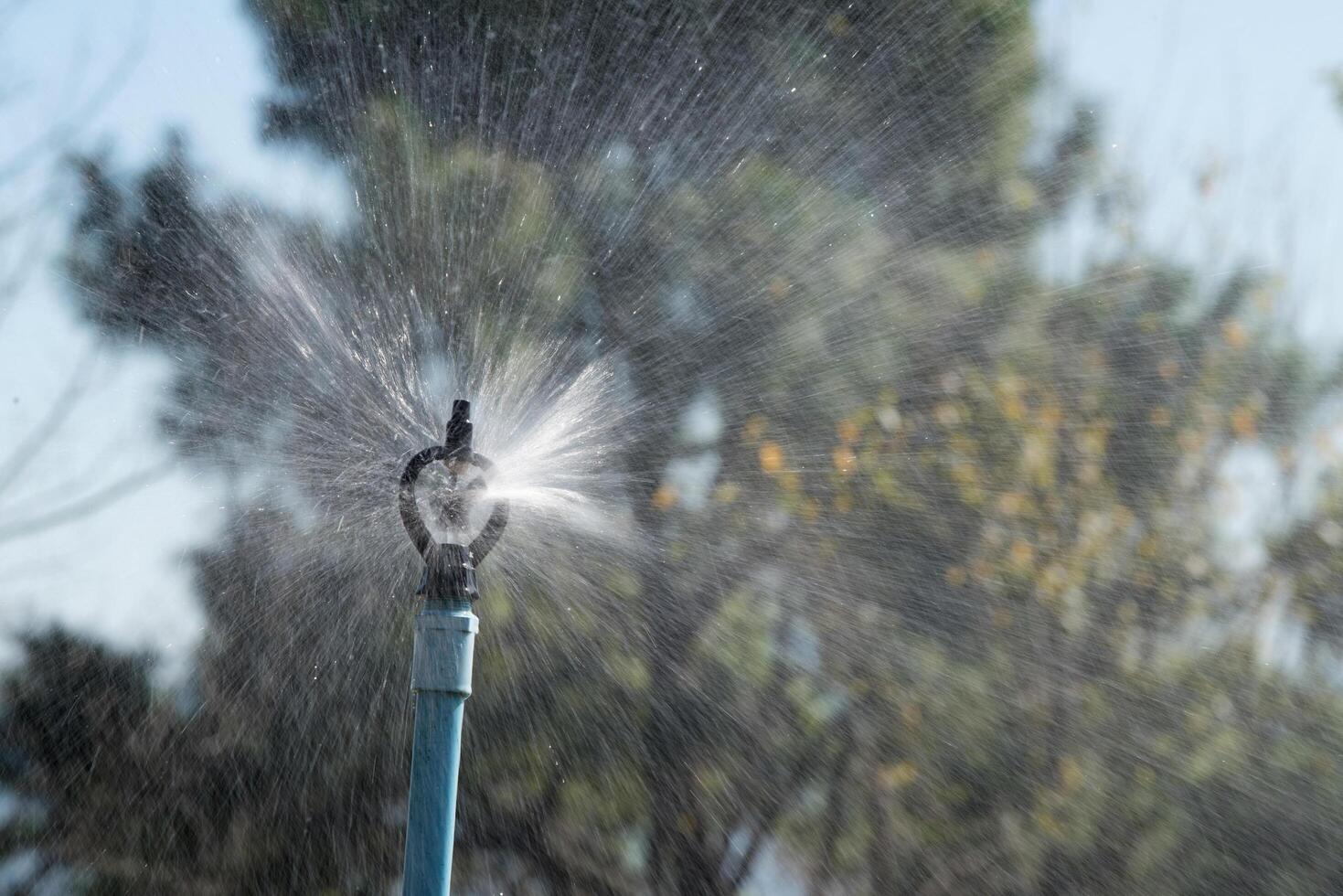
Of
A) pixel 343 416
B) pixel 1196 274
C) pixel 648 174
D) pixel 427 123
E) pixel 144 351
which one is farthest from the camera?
pixel 1196 274

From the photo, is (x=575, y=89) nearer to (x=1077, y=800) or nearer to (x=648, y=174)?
(x=648, y=174)

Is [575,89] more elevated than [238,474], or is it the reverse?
[575,89]

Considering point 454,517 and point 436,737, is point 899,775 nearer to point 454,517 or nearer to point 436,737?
point 454,517

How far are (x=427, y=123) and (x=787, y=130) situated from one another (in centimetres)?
141

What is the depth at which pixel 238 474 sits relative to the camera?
14.3 ft

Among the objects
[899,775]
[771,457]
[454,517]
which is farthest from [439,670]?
[899,775]

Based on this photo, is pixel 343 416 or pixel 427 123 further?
pixel 427 123

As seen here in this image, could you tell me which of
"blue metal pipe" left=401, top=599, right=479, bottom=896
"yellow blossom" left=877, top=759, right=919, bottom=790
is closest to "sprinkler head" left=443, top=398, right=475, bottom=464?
"blue metal pipe" left=401, top=599, right=479, bottom=896

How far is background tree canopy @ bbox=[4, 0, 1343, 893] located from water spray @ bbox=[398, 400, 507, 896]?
265 cm

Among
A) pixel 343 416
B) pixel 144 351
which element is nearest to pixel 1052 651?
pixel 343 416

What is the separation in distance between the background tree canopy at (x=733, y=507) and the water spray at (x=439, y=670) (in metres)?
2.65

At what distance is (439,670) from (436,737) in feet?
0.24

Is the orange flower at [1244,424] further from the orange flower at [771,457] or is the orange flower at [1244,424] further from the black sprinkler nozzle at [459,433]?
the black sprinkler nozzle at [459,433]

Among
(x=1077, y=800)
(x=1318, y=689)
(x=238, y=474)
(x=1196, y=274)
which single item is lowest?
(x=1077, y=800)
